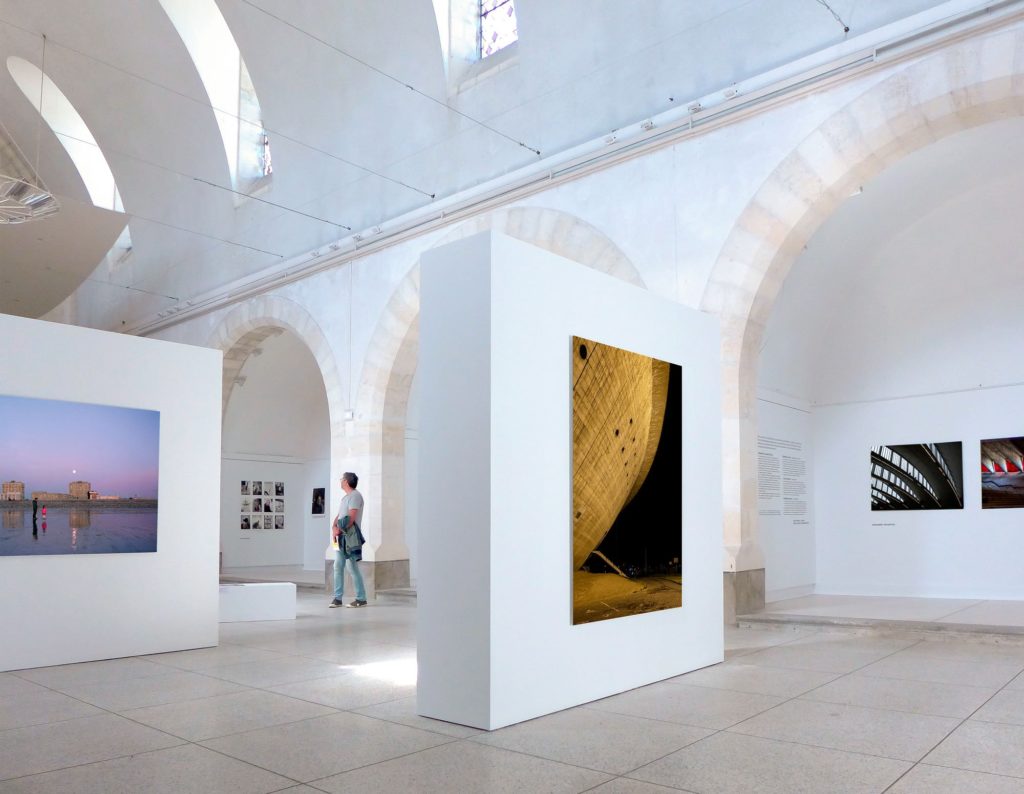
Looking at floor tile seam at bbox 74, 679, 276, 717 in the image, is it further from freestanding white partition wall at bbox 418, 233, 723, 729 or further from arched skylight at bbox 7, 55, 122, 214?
arched skylight at bbox 7, 55, 122, 214

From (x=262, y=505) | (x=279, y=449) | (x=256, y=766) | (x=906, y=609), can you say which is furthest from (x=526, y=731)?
(x=279, y=449)

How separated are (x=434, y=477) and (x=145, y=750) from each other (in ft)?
6.87

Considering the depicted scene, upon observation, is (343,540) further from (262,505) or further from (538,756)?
(262,505)

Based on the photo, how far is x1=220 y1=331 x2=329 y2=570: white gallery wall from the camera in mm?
20984

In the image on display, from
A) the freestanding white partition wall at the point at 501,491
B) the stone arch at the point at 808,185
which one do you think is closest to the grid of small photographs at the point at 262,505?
the stone arch at the point at 808,185

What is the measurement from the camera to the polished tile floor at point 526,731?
13.1 ft

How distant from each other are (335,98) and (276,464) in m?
9.89

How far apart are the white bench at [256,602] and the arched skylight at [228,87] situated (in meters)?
11.1

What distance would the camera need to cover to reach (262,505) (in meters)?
21.8

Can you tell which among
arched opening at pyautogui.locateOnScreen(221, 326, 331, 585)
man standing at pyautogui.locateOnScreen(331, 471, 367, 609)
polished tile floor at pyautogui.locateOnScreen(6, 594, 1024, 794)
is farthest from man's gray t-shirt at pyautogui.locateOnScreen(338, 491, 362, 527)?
arched opening at pyautogui.locateOnScreen(221, 326, 331, 585)

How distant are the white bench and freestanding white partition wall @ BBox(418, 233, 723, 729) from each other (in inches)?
222

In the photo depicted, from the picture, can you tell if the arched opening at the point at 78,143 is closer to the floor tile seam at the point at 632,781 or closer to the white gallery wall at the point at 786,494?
the white gallery wall at the point at 786,494

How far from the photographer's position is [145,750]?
456 centimetres

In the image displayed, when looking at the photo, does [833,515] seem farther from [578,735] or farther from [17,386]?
[17,386]
